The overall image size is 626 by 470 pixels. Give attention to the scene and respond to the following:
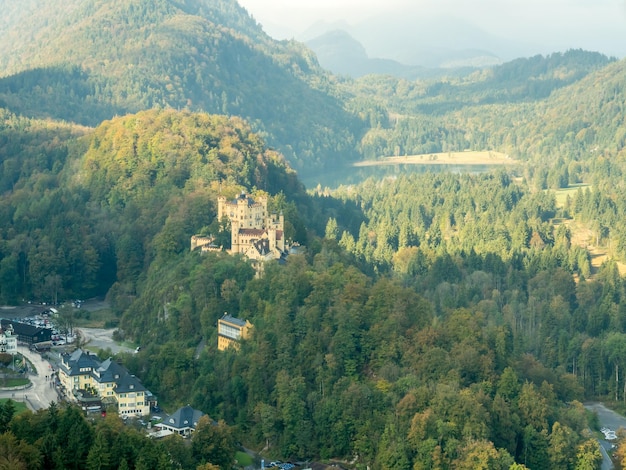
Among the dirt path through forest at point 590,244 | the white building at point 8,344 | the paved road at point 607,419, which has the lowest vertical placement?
the paved road at point 607,419

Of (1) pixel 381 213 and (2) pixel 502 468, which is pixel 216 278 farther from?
(1) pixel 381 213

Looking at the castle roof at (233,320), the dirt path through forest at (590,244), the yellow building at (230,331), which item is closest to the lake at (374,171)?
the dirt path through forest at (590,244)

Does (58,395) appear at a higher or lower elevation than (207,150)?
lower

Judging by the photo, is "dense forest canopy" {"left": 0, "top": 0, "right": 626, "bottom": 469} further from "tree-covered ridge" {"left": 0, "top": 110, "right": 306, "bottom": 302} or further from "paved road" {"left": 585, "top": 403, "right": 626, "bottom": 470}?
"paved road" {"left": 585, "top": 403, "right": 626, "bottom": 470}

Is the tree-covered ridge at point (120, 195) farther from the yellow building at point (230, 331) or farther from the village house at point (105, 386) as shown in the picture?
the village house at point (105, 386)

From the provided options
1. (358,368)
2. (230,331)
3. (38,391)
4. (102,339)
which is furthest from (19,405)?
(358,368)

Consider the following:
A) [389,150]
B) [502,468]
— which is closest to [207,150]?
[502,468]

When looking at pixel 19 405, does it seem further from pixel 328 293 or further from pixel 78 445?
pixel 328 293
